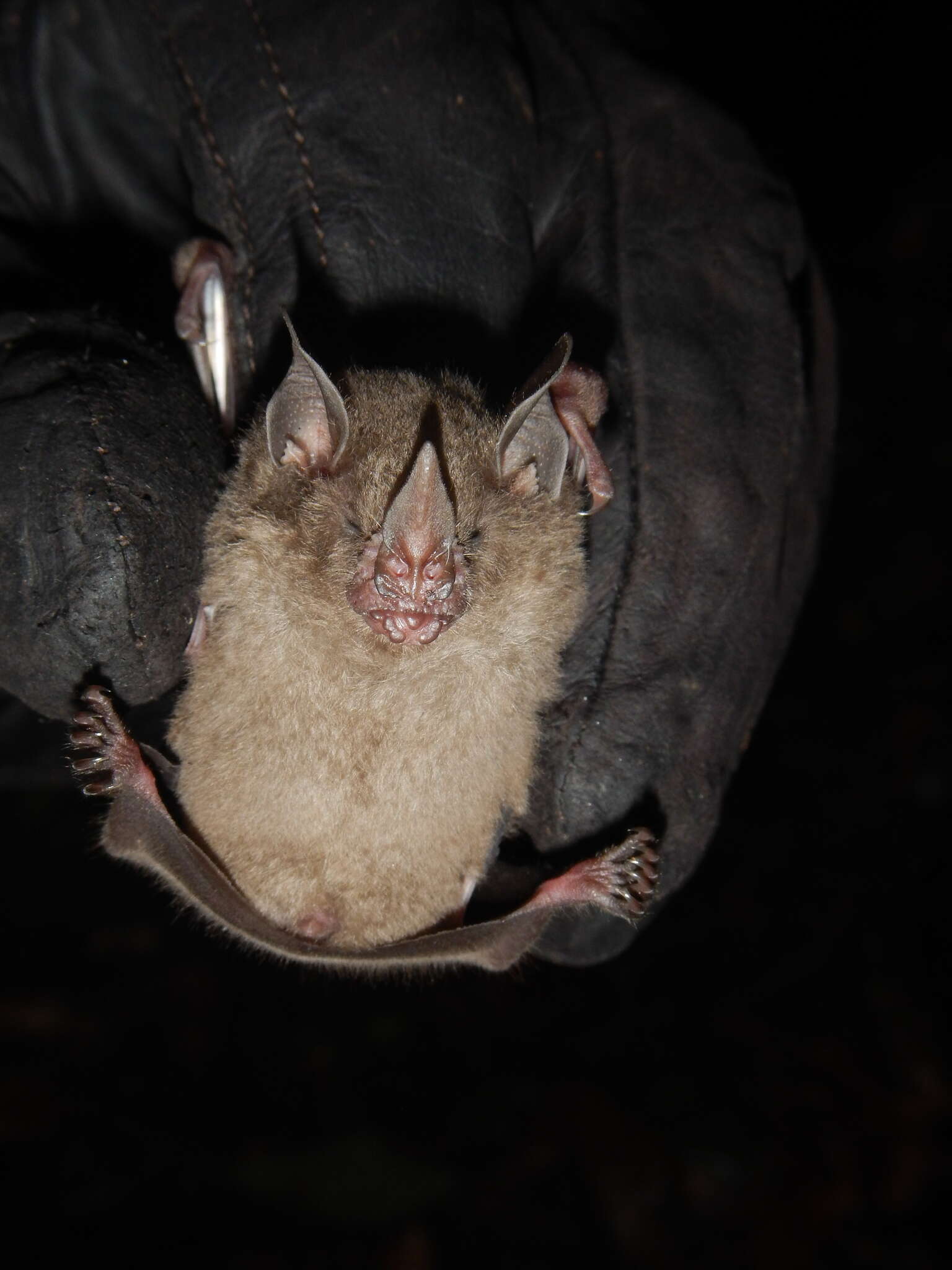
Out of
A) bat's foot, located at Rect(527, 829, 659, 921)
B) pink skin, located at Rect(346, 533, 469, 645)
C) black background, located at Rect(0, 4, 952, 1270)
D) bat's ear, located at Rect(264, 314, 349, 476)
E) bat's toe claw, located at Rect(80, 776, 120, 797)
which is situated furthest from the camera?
black background, located at Rect(0, 4, 952, 1270)

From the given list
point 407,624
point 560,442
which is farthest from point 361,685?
point 560,442

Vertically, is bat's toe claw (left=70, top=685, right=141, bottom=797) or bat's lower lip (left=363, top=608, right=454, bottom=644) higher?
bat's lower lip (left=363, top=608, right=454, bottom=644)

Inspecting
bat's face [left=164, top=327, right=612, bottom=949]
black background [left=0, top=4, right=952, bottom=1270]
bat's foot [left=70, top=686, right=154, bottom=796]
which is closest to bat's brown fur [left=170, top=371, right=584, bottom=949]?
bat's face [left=164, top=327, right=612, bottom=949]

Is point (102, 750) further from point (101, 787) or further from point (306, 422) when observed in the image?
point (306, 422)

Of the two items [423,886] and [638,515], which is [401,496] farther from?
[423,886]

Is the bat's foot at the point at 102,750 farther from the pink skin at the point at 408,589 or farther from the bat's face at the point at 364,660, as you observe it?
the pink skin at the point at 408,589

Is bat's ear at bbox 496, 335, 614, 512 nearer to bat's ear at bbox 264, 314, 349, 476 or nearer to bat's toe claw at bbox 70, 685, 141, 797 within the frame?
bat's ear at bbox 264, 314, 349, 476

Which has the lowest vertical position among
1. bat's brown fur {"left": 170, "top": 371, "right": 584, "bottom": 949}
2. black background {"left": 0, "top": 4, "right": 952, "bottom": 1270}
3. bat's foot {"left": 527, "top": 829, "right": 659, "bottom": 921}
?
black background {"left": 0, "top": 4, "right": 952, "bottom": 1270}

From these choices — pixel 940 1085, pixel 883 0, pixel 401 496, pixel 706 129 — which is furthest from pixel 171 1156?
pixel 883 0
